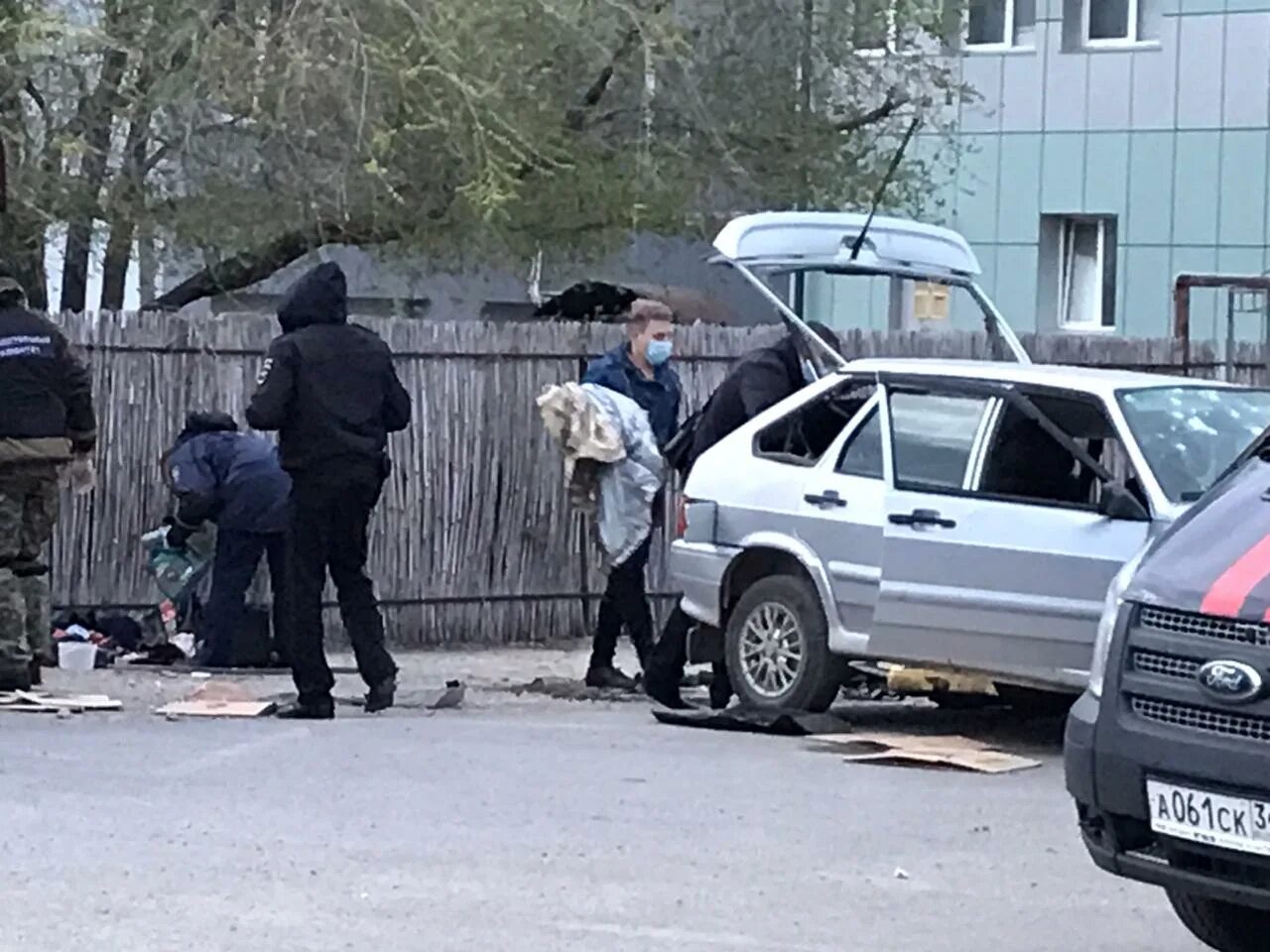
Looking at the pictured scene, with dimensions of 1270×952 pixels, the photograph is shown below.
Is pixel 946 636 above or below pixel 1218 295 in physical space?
below

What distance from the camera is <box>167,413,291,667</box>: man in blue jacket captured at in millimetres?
14172

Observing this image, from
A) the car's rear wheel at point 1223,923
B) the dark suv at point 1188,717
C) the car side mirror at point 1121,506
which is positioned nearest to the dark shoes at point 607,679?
the car side mirror at point 1121,506

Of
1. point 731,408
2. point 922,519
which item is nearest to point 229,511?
point 731,408

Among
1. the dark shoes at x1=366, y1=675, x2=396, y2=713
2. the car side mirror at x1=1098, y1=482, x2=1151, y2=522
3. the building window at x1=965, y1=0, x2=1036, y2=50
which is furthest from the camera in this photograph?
the building window at x1=965, y1=0, x2=1036, y2=50

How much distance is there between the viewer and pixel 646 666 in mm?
13094

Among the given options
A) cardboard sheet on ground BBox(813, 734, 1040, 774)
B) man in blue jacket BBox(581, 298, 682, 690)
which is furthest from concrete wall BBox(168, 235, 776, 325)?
cardboard sheet on ground BBox(813, 734, 1040, 774)

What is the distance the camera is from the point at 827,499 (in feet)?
38.8

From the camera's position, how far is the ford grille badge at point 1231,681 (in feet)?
20.8

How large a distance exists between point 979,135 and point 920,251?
15.9 meters

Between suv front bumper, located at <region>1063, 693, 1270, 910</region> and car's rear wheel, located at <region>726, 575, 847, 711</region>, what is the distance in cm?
494

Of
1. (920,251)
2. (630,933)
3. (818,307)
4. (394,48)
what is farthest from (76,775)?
(818,307)

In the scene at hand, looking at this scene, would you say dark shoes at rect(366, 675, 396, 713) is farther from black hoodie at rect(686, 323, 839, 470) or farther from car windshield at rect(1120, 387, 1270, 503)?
car windshield at rect(1120, 387, 1270, 503)

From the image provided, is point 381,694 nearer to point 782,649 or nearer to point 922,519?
point 782,649

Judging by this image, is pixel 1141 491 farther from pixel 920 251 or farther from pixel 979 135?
pixel 979 135
